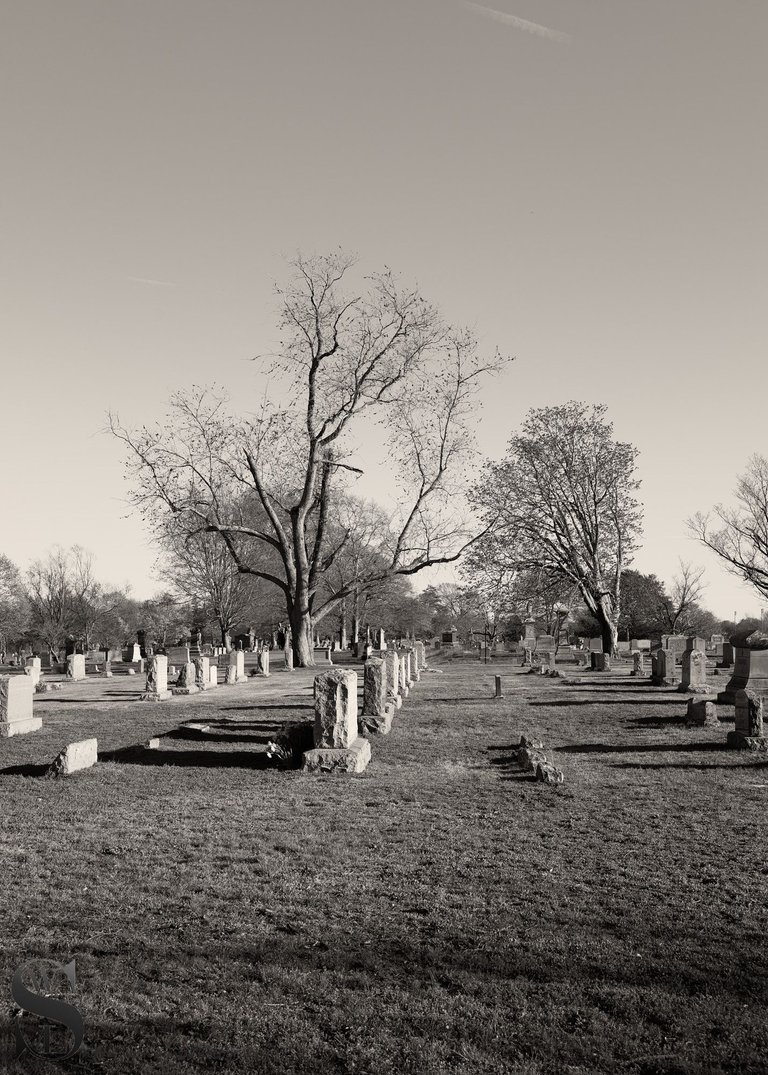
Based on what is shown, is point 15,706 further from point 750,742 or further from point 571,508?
point 571,508

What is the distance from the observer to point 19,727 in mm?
14812

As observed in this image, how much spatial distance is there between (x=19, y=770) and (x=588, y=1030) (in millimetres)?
9338

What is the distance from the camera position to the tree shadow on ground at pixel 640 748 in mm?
12781

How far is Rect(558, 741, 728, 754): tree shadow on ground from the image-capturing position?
1278 cm

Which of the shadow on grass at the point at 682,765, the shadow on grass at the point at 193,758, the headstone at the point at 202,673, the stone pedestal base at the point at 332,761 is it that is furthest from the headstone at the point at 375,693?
the headstone at the point at 202,673

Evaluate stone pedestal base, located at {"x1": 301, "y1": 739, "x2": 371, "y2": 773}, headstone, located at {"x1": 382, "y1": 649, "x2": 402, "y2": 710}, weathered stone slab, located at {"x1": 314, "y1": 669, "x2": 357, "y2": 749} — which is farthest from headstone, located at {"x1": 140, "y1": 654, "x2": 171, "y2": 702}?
stone pedestal base, located at {"x1": 301, "y1": 739, "x2": 371, "y2": 773}

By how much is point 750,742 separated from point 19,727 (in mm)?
12835

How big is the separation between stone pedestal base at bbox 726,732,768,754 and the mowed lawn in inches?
49.3

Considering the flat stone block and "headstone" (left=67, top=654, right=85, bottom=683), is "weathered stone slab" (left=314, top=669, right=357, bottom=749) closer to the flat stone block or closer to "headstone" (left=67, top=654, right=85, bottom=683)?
the flat stone block

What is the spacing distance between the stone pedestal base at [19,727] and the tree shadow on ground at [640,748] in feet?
32.2

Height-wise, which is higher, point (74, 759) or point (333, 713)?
point (333, 713)

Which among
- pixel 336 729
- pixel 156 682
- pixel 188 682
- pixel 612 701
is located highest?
pixel 336 729

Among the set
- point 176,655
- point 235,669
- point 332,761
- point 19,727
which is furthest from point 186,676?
point 176,655

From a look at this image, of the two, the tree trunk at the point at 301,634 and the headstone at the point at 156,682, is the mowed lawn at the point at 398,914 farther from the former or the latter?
the tree trunk at the point at 301,634
